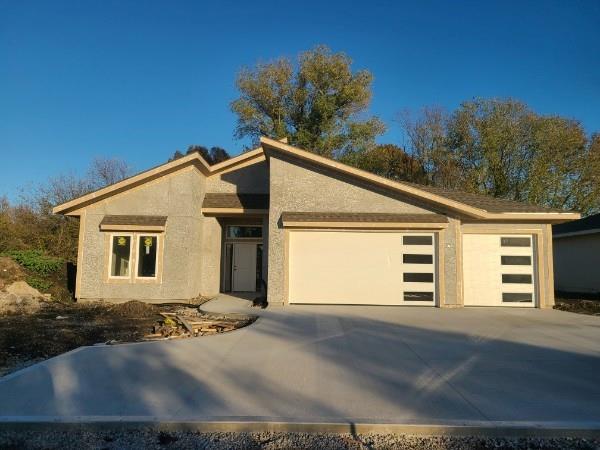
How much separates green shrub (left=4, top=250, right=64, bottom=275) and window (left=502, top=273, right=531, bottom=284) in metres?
15.8

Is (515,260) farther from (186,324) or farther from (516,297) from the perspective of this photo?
(186,324)

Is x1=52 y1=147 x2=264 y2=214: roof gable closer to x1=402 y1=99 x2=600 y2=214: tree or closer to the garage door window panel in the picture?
the garage door window panel

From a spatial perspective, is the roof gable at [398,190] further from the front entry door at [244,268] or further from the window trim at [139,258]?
the front entry door at [244,268]

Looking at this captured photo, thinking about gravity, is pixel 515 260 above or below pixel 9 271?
above

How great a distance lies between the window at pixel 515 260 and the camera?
13344 millimetres

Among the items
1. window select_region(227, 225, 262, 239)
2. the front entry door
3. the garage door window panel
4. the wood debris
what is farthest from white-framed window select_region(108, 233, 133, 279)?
the garage door window panel

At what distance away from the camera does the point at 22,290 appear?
13922 mm

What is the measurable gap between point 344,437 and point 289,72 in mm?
27752

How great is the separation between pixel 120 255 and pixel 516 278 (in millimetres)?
13097

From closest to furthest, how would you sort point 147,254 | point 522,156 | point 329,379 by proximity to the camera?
1. point 329,379
2. point 147,254
3. point 522,156

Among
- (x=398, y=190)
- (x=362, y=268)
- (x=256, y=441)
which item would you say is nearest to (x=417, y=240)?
(x=398, y=190)

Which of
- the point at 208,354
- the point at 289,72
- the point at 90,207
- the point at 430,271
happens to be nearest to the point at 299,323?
the point at 208,354

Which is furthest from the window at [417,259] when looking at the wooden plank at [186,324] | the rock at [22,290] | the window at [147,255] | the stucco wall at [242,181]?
the rock at [22,290]

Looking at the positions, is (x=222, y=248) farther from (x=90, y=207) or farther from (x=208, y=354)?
(x=208, y=354)
